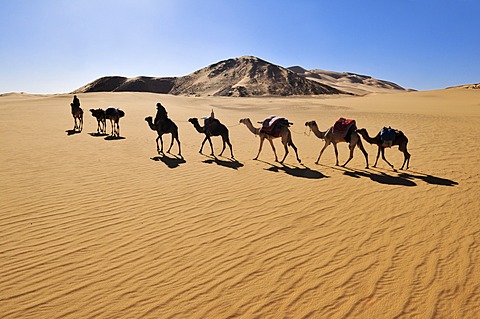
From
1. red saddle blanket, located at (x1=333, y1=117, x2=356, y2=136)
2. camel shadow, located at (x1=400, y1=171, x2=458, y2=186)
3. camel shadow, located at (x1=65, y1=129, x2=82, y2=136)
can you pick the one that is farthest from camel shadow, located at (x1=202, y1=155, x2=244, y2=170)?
camel shadow, located at (x1=65, y1=129, x2=82, y2=136)

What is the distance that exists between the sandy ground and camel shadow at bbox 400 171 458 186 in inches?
2.3

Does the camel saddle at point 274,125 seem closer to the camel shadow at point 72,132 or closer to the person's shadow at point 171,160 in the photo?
the person's shadow at point 171,160

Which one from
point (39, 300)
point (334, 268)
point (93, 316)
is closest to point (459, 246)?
point (334, 268)

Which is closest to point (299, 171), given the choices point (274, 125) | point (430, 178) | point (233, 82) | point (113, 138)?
point (274, 125)

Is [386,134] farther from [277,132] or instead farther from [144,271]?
[144,271]

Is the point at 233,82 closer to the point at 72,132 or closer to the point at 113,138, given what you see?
the point at 72,132

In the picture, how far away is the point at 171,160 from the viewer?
32.4 feet

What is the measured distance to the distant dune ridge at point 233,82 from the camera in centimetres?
6706

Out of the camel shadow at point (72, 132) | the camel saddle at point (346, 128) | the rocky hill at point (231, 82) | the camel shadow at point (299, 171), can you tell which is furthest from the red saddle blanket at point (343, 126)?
the rocky hill at point (231, 82)

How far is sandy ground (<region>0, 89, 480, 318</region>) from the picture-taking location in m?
3.32

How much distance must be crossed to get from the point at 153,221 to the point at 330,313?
3.19m

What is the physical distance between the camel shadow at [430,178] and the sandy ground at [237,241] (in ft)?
0.19

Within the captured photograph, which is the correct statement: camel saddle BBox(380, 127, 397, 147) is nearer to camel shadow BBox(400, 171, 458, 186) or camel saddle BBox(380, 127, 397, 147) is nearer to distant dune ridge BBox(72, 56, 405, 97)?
camel shadow BBox(400, 171, 458, 186)

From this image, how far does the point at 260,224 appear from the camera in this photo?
204 inches
